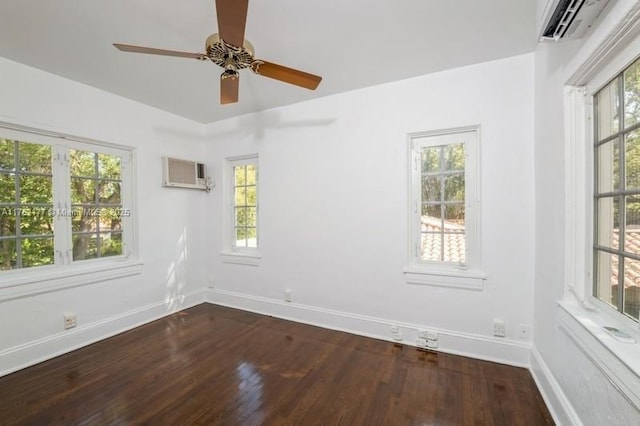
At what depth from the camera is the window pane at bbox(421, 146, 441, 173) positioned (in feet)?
8.43

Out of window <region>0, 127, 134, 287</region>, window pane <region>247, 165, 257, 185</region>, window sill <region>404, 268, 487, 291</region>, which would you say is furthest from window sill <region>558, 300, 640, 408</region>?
window <region>0, 127, 134, 287</region>

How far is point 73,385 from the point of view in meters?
2.03

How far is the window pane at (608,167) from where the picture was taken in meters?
1.31

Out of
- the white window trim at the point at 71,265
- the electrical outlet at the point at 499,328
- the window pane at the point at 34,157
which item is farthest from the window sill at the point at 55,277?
the electrical outlet at the point at 499,328

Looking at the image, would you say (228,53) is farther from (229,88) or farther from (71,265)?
(71,265)

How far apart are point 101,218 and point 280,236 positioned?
1.99 metres

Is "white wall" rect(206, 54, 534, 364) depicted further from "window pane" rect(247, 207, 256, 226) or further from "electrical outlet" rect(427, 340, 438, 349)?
"window pane" rect(247, 207, 256, 226)

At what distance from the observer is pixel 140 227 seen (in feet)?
10.4

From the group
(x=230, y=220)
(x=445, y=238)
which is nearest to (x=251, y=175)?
(x=230, y=220)

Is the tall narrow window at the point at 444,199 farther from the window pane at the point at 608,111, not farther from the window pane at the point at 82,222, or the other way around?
the window pane at the point at 82,222

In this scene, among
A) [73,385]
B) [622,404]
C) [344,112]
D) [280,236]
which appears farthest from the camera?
[280,236]

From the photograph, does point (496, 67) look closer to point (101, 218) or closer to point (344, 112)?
point (344, 112)

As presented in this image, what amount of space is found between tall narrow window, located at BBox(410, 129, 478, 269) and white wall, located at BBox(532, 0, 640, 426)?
48 centimetres

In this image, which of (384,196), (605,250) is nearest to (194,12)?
(384,196)
